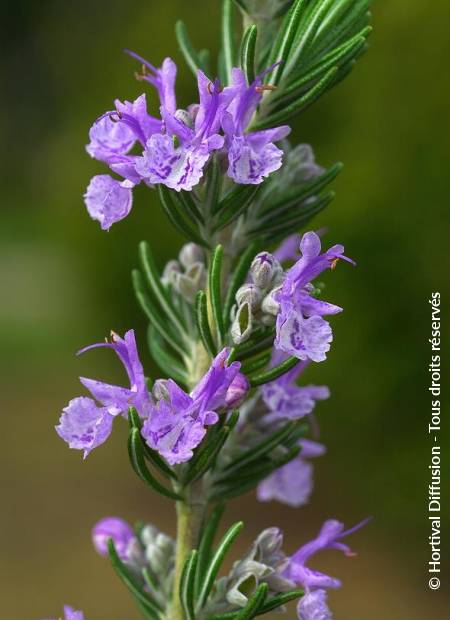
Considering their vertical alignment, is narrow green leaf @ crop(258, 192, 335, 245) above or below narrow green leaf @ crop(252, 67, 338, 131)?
below

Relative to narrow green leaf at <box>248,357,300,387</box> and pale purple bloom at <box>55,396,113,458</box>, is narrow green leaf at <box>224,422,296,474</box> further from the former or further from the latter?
pale purple bloom at <box>55,396,113,458</box>

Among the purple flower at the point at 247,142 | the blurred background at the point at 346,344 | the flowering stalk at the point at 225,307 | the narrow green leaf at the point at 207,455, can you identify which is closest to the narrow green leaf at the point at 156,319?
the flowering stalk at the point at 225,307

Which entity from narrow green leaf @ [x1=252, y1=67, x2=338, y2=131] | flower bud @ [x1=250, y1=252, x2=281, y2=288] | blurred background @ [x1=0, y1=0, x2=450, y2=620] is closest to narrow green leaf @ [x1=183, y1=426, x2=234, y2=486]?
flower bud @ [x1=250, y1=252, x2=281, y2=288]

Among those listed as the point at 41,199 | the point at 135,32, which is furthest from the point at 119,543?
the point at 41,199

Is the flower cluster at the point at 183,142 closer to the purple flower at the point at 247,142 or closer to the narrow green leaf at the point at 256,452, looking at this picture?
the purple flower at the point at 247,142

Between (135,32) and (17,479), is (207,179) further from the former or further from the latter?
(17,479)
